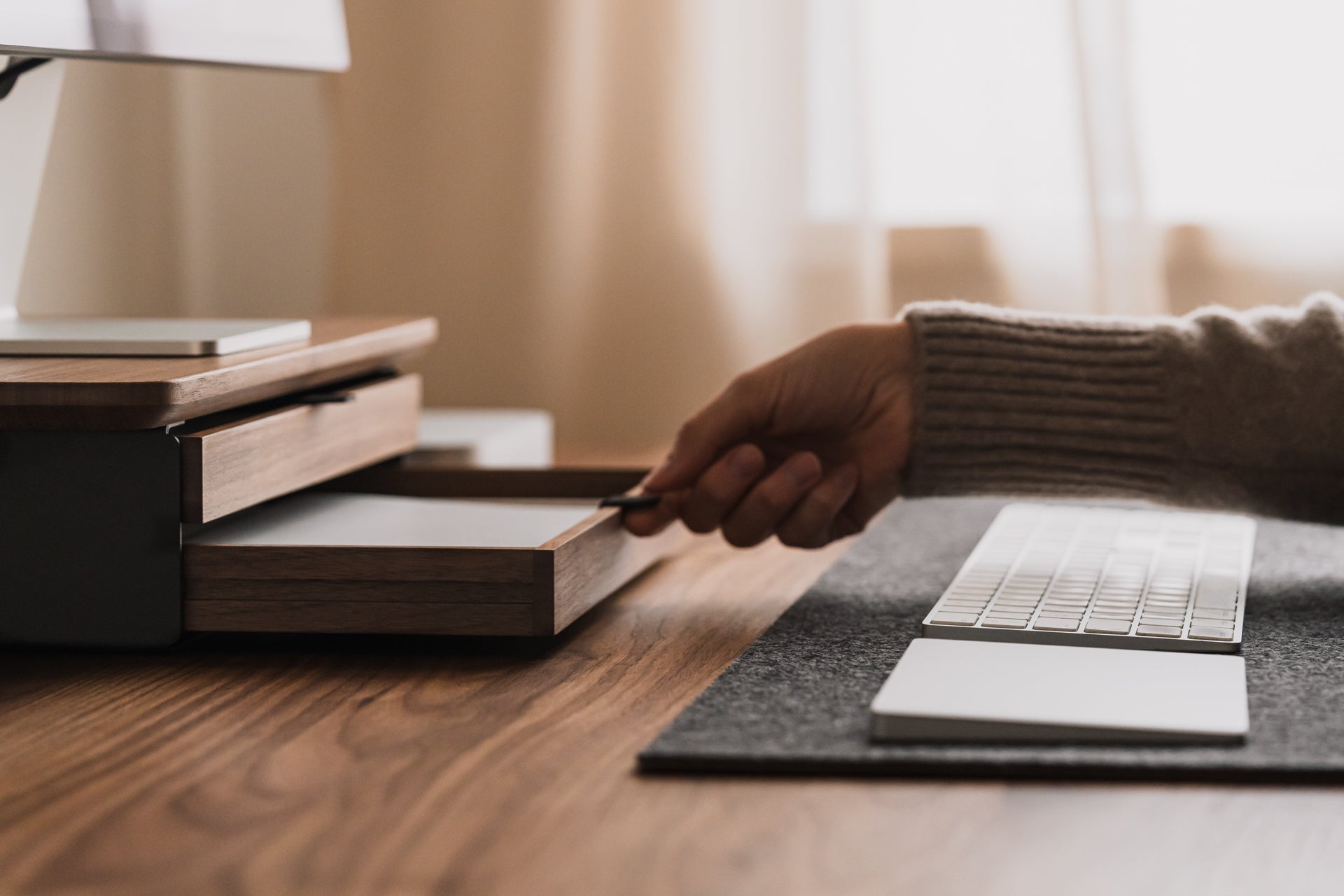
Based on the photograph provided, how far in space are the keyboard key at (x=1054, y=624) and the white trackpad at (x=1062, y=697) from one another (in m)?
0.03

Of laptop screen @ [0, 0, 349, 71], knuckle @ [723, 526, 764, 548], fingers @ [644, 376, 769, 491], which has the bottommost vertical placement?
knuckle @ [723, 526, 764, 548]

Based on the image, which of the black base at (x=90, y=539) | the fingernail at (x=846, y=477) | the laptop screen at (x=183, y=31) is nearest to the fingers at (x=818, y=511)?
the fingernail at (x=846, y=477)

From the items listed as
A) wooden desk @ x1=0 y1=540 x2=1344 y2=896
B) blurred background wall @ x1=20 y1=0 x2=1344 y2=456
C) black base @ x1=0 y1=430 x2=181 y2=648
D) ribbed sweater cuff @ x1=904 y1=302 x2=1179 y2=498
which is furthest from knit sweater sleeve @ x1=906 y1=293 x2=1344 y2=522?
blurred background wall @ x1=20 y1=0 x2=1344 y2=456

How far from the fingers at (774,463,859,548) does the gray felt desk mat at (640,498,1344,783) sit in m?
0.03

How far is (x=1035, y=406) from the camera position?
82 centimetres

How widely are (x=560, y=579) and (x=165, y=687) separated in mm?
172

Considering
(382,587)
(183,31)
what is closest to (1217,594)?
(382,587)

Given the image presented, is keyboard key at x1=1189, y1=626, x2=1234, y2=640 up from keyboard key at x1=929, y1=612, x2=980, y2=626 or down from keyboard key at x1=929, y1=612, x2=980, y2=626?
down

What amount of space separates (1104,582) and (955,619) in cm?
12

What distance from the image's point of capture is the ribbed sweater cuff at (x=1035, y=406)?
0.81 meters

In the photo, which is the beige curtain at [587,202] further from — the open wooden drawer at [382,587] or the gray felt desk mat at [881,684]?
the open wooden drawer at [382,587]

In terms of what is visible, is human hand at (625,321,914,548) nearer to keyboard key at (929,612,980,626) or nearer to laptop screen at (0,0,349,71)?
keyboard key at (929,612,980,626)

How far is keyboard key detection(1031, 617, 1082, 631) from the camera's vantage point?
0.60 metres

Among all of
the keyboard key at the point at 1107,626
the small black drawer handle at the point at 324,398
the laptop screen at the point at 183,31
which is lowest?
the keyboard key at the point at 1107,626
